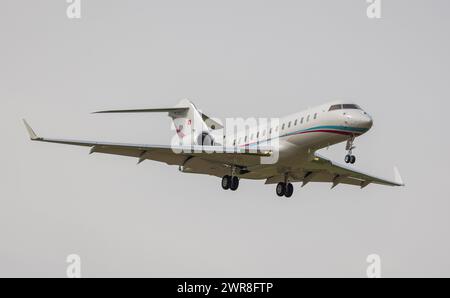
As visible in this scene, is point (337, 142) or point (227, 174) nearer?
point (337, 142)

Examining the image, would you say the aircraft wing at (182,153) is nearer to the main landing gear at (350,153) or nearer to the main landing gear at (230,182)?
the main landing gear at (230,182)

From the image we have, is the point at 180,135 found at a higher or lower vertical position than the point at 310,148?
higher

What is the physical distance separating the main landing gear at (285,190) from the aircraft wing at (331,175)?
432 millimetres

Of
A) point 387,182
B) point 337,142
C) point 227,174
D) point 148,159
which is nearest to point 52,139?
point 148,159

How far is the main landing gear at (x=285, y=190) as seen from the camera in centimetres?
4441

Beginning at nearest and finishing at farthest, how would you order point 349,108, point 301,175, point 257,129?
point 349,108, point 257,129, point 301,175

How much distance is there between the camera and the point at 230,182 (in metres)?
42.5

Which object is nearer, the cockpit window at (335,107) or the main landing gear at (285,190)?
the cockpit window at (335,107)

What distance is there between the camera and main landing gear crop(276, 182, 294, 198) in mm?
44406

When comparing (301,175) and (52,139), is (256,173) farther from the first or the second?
(52,139)

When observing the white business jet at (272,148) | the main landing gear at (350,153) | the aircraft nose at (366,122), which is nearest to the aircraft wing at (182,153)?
the white business jet at (272,148)

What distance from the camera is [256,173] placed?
4300 centimetres

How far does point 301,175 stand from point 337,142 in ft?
20.5

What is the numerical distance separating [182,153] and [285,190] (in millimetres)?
5441
